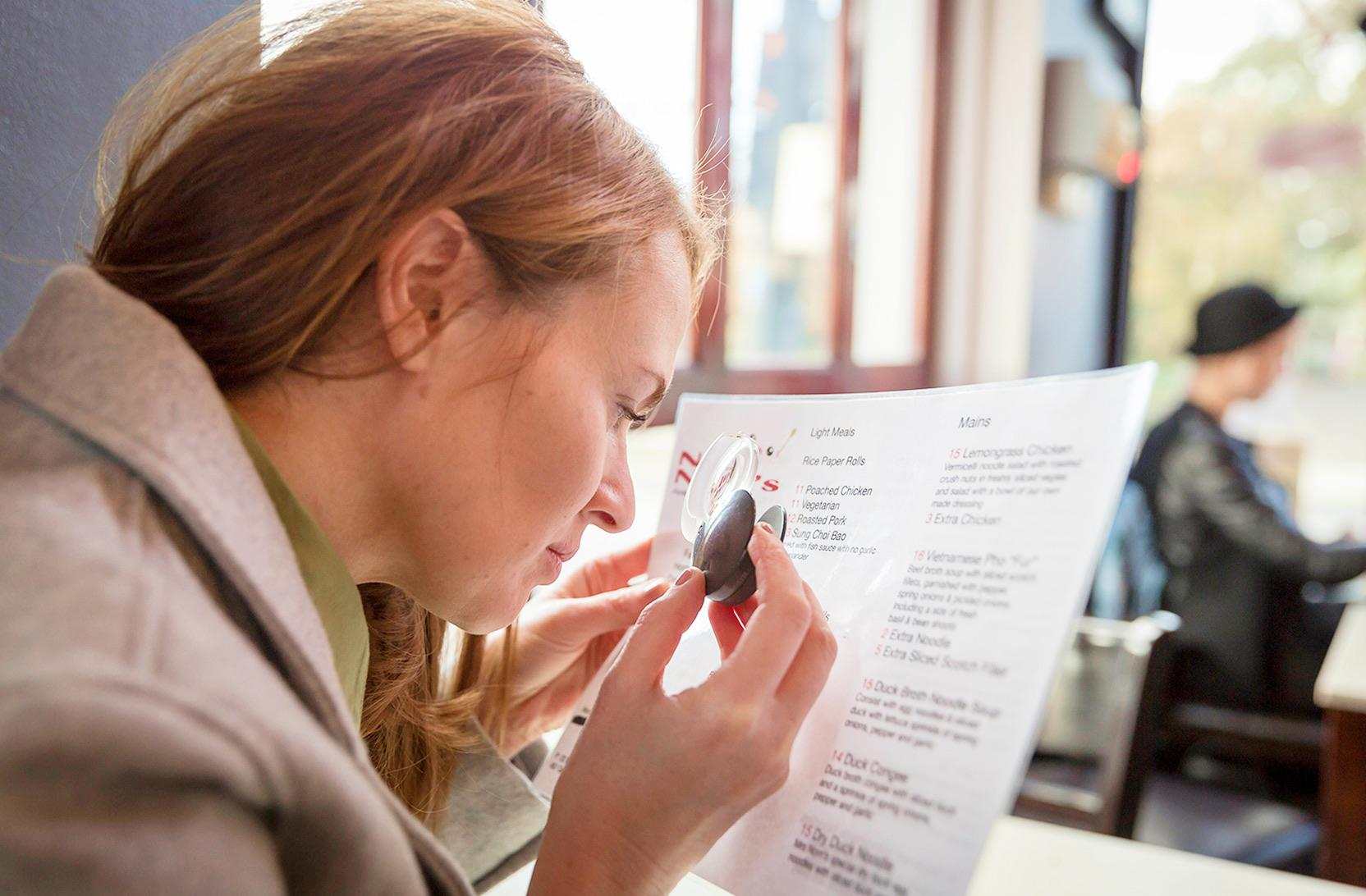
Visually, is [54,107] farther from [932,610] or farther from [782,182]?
[782,182]

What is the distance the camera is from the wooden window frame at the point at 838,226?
6.75ft

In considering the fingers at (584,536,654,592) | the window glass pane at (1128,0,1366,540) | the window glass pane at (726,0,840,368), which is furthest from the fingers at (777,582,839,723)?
the window glass pane at (1128,0,1366,540)

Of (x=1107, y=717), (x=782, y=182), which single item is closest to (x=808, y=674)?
(x=1107, y=717)

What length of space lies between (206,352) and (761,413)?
390 millimetres

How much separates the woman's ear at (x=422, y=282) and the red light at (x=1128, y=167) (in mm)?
3742

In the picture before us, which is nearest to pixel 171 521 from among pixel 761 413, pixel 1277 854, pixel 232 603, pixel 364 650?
pixel 232 603

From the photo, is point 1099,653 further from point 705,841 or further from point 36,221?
point 36,221

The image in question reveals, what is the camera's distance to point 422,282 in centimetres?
65

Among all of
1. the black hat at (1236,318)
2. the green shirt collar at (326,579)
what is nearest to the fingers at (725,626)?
the green shirt collar at (326,579)

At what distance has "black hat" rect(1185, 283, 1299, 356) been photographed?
2.80 meters

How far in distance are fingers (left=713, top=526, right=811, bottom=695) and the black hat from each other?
2.55m

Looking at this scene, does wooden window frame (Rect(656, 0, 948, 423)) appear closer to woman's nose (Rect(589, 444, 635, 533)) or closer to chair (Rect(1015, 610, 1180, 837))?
woman's nose (Rect(589, 444, 635, 533))

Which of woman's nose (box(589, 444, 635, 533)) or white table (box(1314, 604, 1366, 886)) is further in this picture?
white table (box(1314, 604, 1366, 886))

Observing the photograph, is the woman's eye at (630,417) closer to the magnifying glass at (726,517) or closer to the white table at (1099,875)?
the magnifying glass at (726,517)
